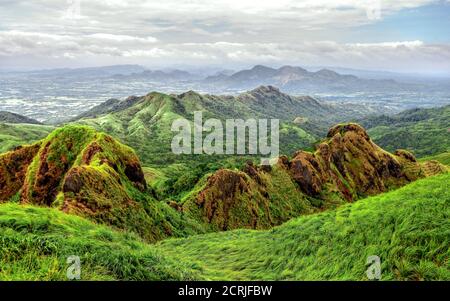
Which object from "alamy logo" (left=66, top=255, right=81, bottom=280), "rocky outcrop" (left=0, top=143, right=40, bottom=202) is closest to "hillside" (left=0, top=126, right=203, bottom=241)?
"rocky outcrop" (left=0, top=143, right=40, bottom=202)

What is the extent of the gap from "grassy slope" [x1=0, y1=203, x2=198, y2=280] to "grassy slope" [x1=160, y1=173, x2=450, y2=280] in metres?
3.43

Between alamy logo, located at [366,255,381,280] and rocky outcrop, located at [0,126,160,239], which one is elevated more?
alamy logo, located at [366,255,381,280]

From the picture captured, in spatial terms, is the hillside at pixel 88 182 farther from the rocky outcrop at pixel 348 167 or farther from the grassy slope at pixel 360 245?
the rocky outcrop at pixel 348 167

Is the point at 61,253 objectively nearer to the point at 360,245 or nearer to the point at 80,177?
the point at 360,245

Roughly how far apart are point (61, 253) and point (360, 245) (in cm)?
1102

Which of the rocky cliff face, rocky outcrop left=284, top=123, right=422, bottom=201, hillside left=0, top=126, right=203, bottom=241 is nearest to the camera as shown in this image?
hillside left=0, top=126, right=203, bottom=241

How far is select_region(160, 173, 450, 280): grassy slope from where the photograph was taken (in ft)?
37.8

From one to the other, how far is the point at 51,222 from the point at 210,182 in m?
55.1

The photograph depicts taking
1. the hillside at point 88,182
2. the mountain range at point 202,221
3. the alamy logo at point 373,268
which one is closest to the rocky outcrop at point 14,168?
the hillside at point 88,182

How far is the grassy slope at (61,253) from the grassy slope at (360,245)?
11.3 feet

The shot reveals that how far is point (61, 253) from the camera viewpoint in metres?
10.8

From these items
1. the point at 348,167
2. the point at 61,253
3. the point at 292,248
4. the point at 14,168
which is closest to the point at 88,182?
the point at 14,168

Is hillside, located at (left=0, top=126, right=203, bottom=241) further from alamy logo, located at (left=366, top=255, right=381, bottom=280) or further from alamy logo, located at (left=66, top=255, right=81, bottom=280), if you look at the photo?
alamy logo, located at (left=366, top=255, right=381, bottom=280)

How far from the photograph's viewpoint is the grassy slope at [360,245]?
11516mm
